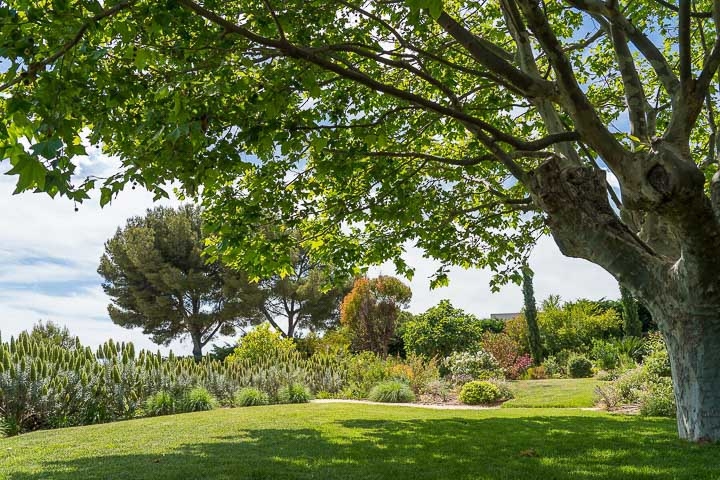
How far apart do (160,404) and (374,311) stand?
15041 millimetres

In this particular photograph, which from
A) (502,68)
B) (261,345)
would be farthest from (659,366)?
(261,345)

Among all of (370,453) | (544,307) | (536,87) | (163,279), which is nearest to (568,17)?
(536,87)

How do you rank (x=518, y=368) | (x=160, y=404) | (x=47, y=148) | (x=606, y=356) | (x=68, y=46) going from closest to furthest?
(x=47, y=148) < (x=68, y=46) < (x=160, y=404) < (x=606, y=356) < (x=518, y=368)

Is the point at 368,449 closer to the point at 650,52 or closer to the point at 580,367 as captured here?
the point at 650,52

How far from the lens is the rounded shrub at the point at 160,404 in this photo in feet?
41.3

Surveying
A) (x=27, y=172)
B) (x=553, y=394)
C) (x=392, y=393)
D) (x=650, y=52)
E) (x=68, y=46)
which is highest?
(x=650, y=52)

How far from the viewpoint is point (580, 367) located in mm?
19109

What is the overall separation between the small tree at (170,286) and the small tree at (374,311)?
8.32 meters

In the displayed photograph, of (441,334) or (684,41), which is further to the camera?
(441,334)

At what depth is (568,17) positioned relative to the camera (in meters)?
9.09

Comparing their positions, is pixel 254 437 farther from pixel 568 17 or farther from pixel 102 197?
pixel 568 17

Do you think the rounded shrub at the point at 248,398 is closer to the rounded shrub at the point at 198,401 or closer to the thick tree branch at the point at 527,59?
the rounded shrub at the point at 198,401

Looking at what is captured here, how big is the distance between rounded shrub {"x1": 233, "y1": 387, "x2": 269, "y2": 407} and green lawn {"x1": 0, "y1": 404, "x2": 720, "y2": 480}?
3.86 meters

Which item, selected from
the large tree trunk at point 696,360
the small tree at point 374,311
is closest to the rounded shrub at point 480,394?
the large tree trunk at point 696,360
